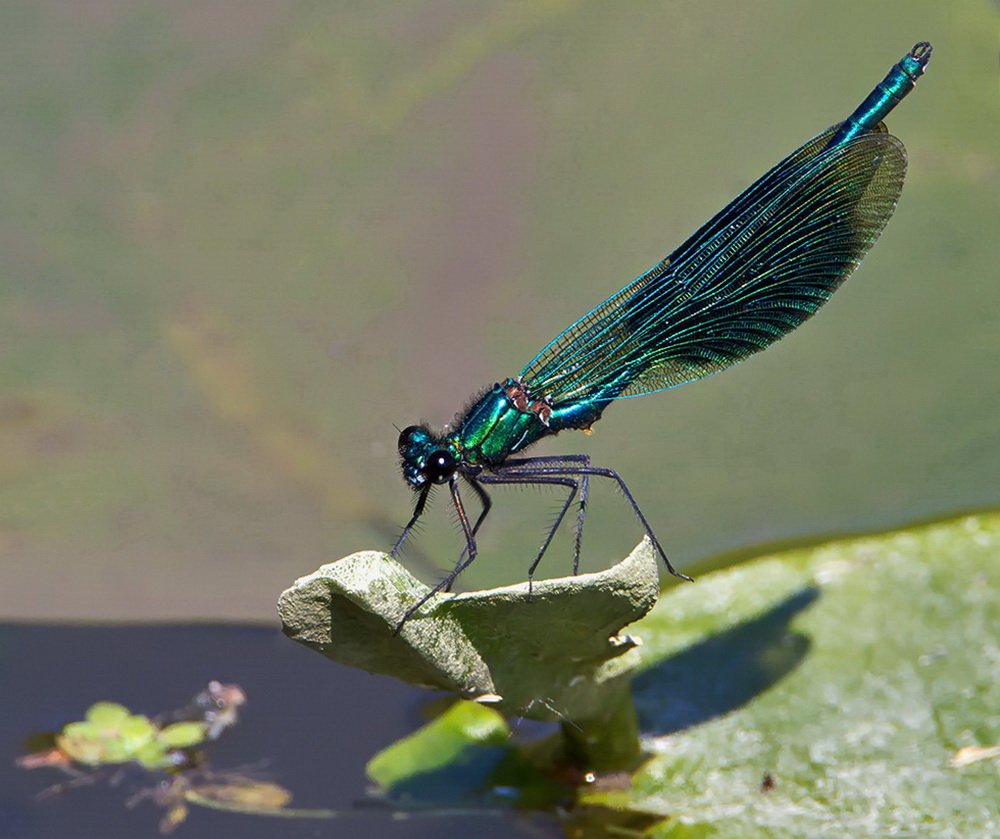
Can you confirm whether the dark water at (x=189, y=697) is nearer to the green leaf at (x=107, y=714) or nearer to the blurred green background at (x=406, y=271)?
the green leaf at (x=107, y=714)

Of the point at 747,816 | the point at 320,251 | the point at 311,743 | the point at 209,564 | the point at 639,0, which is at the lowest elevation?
the point at 747,816

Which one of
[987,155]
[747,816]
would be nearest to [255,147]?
[987,155]

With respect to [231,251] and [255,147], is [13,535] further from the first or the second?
[255,147]

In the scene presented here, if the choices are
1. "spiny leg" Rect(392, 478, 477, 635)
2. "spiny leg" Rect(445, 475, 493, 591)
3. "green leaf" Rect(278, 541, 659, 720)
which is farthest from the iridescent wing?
"green leaf" Rect(278, 541, 659, 720)

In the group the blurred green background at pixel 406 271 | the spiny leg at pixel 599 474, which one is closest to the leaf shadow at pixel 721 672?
the spiny leg at pixel 599 474

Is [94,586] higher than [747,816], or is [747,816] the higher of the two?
[94,586]

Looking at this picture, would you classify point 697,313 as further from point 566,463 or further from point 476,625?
point 476,625
